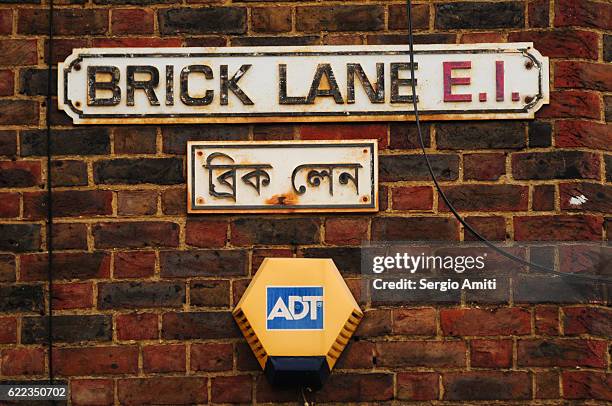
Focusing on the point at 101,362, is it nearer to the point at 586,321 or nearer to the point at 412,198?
the point at 412,198

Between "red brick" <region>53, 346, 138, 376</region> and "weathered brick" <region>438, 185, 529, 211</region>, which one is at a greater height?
"weathered brick" <region>438, 185, 529, 211</region>

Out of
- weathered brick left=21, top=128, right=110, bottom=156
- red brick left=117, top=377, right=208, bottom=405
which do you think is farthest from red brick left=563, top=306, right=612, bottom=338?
weathered brick left=21, top=128, right=110, bottom=156

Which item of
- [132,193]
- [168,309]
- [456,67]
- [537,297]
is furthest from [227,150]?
[537,297]

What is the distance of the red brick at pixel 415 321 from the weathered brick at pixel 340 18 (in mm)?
941

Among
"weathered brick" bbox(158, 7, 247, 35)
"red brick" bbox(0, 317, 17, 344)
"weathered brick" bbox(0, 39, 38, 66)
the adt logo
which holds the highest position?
"weathered brick" bbox(158, 7, 247, 35)

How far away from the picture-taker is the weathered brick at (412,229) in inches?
134

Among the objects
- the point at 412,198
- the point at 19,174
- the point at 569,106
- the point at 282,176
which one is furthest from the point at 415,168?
the point at 19,174

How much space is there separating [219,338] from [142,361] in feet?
0.85

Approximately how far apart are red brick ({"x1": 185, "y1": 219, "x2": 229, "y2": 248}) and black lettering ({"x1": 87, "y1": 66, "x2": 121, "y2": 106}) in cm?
48

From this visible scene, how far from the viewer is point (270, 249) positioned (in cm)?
340

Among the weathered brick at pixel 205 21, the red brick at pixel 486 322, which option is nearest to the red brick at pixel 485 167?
the red brick at pixel 486 322

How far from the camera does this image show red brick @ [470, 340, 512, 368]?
3.34 meters

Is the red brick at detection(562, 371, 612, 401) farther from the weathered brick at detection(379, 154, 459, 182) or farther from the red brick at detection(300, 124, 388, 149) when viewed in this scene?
the red brick at detection(300, 124, 388, 149)

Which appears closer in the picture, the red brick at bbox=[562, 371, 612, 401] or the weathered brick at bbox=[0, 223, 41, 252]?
the red brick at bbox=[562, 371, 612, 401]
